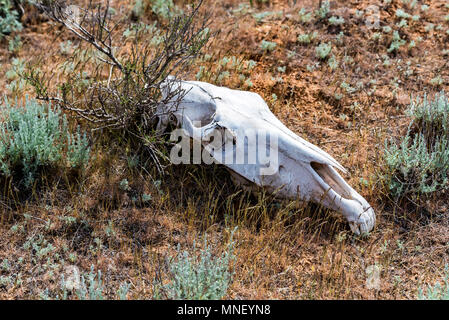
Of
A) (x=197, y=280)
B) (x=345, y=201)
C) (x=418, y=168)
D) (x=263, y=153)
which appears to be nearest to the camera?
(x=197, y=280)

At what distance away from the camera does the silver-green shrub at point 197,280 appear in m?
3.72

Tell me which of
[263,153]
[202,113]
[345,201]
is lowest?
[345,201]

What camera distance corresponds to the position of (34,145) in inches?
189

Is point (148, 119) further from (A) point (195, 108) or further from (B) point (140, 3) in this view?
(B) point (140, 3)

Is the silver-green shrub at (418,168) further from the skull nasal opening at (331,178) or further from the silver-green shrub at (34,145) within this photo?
the silver-green shrub at (34,145)

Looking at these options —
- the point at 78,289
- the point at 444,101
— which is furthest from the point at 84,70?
the point at 444,101

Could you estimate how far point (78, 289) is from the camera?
3.97m

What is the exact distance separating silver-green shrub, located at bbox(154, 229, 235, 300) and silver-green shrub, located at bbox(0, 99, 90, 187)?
151cm

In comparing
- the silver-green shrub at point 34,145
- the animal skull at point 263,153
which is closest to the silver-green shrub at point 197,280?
the animal skull at point 263,153

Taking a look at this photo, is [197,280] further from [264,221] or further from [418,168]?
[418,168]

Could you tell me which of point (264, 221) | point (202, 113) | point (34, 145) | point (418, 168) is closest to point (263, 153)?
point (264, 221)

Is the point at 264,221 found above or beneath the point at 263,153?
beneath

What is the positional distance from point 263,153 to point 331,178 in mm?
584
